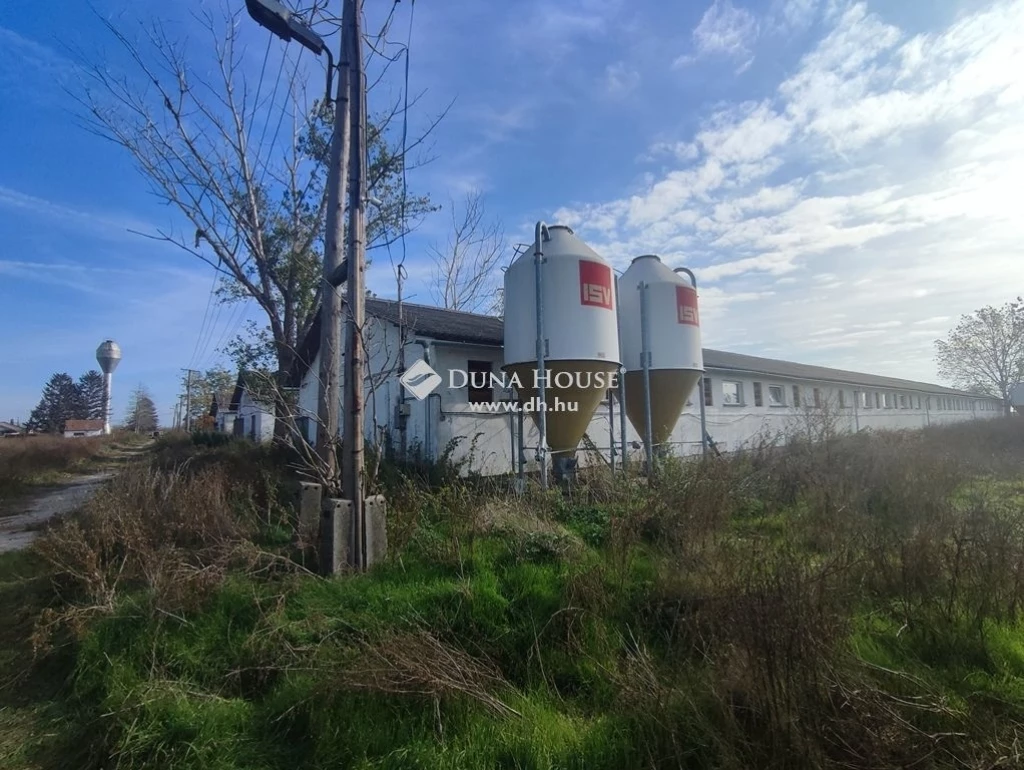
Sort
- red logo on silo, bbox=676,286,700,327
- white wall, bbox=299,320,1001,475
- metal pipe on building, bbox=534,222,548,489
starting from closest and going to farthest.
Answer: metal pipe on building, bbox=534,222,548,489, red logo on silo, bbox=676,286,700,327, white wall, bbox=299,320,1001,475

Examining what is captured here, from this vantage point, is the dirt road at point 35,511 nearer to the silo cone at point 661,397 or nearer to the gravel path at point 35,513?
the gravel path at point 35,513

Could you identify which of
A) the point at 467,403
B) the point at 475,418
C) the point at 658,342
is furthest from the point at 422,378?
the point at 658,342

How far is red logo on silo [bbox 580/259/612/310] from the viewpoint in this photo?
851 centimetres

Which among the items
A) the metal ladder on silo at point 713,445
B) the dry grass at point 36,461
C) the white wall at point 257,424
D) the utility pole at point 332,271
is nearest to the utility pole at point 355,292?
the utility pole at point 332,271

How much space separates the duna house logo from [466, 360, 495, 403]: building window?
115cm

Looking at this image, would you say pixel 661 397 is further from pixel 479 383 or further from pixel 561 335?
pixel 479 383

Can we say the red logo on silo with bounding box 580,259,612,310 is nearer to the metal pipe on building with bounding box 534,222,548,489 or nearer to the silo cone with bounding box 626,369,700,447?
the metal pipe on building with bounding box 534,222,548,489

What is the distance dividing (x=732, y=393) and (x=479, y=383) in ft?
34.5

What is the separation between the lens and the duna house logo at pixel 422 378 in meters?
10.1

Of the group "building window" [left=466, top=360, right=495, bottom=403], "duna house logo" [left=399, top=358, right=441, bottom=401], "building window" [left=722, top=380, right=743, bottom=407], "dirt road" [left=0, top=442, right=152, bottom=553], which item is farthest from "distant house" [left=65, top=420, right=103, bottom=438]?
"building window" [left=722, top=380, right=743, bottom=407]

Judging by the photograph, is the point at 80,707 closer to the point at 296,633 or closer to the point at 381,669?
the point at 296,633

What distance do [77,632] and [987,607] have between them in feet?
21.3

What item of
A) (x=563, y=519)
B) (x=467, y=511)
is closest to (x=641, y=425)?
(x=563, y=519)

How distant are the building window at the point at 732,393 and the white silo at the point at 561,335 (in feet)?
32.9
